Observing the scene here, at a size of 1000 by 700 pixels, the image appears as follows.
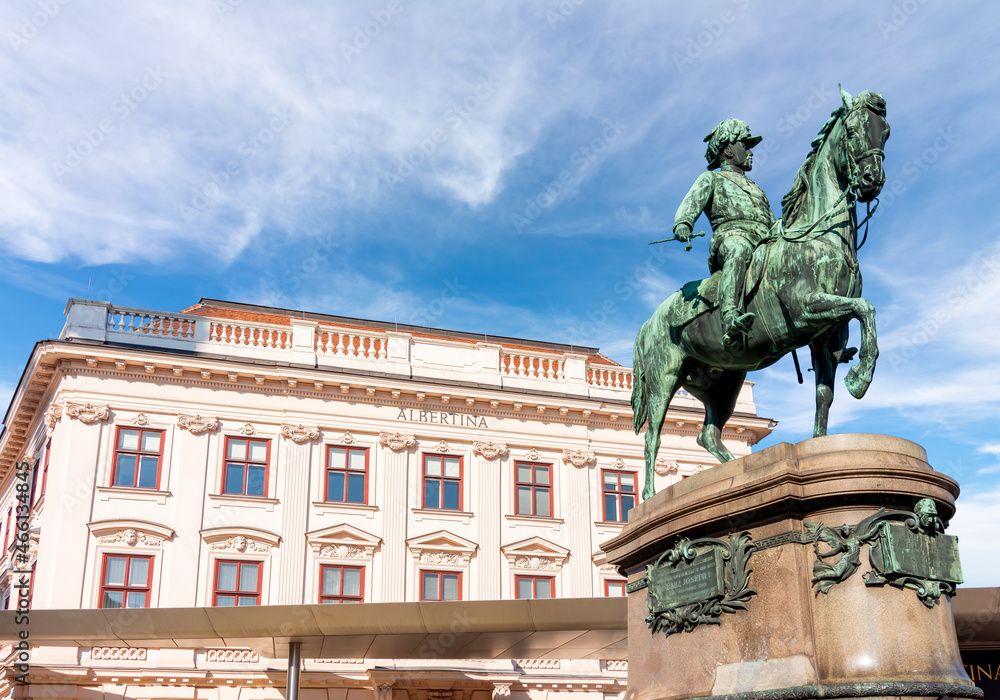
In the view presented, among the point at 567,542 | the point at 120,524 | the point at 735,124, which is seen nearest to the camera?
the point at 735,124

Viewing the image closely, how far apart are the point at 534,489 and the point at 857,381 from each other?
22942 millimetres

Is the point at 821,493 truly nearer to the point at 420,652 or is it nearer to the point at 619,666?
the point at 420,652

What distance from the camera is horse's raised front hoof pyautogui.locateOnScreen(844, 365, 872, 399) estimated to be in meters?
6.67

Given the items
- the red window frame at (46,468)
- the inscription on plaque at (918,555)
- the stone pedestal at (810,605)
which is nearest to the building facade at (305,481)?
the red window frame at (46,468)

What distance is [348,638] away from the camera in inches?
755

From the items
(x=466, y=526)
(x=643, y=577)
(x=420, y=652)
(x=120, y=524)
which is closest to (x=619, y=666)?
(x=466, y=526)

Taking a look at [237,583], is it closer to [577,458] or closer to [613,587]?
[577,458]

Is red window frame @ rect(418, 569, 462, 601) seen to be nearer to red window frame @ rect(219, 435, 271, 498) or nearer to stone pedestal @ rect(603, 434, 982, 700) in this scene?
red window frame @ rect(219, 435, 271, 498)

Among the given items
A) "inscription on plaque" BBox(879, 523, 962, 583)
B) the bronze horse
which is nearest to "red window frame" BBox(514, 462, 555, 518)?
the bronze horse

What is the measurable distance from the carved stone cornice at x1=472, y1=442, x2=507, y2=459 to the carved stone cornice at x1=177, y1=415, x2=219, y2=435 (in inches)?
290

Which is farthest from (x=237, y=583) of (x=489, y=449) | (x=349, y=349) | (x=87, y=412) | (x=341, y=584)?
(x=489, y=449)

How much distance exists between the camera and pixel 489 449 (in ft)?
95.0

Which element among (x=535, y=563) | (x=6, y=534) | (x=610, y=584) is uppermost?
(x=6, y=534)

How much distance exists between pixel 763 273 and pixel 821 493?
6.08ft
